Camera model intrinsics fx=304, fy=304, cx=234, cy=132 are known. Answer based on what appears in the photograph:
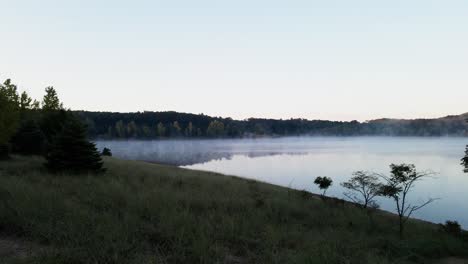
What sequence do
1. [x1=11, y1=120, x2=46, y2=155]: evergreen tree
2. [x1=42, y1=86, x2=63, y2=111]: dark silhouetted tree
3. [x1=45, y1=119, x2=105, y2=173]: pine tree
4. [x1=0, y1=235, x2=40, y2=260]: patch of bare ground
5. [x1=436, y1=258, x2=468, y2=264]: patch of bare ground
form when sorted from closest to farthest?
[x1=0, y1=235, x2=40, y2=260]: patch of bare ground
[x1=436, y1=258, x2=468, y2=264]: patch of bare ground
[x1=45, y1=119, x2=105, y2=173]: pine tree
[x1=11, y1=120, x2=46, y2=155]: evergreen tree
[x1=42, y1=86, x2=63, y2=111]: dark silhouetted tree

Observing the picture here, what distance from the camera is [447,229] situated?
1352 cm

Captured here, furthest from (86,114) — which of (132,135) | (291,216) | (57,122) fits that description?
(291,216)

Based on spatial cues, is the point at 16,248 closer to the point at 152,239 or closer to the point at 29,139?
the point at 152,239

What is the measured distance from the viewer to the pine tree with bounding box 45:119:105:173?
1969 cm

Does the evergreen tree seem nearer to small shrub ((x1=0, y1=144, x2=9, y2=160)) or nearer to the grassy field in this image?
small shrub ((x1=0, y1=144, x2=9, y2=160))

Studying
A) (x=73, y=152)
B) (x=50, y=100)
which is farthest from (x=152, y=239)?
(x=50, y=100)

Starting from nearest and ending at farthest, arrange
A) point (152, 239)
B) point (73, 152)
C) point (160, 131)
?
point (152, 239), point (73, 152), point (160, 131)

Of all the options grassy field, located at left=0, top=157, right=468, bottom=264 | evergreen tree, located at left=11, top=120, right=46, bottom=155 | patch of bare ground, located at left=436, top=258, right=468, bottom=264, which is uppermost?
evergreen tree, located at left=11, top=120, right=46, bottom=155

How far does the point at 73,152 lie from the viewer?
798 inches

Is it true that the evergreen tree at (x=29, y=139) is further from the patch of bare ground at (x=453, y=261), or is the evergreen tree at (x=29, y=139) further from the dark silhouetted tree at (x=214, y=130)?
the dark silhouetted tree at (x=214, y=130)

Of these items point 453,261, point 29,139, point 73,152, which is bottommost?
point 453,261

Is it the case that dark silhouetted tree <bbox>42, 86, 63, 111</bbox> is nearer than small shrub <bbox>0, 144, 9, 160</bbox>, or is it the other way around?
small shrub <bbox>0, 144, 9, 160</bbox>

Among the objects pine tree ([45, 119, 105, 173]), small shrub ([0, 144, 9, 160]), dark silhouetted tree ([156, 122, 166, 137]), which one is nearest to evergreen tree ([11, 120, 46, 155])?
small shrub ([0, 144, 9, 160])

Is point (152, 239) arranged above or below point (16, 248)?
below
